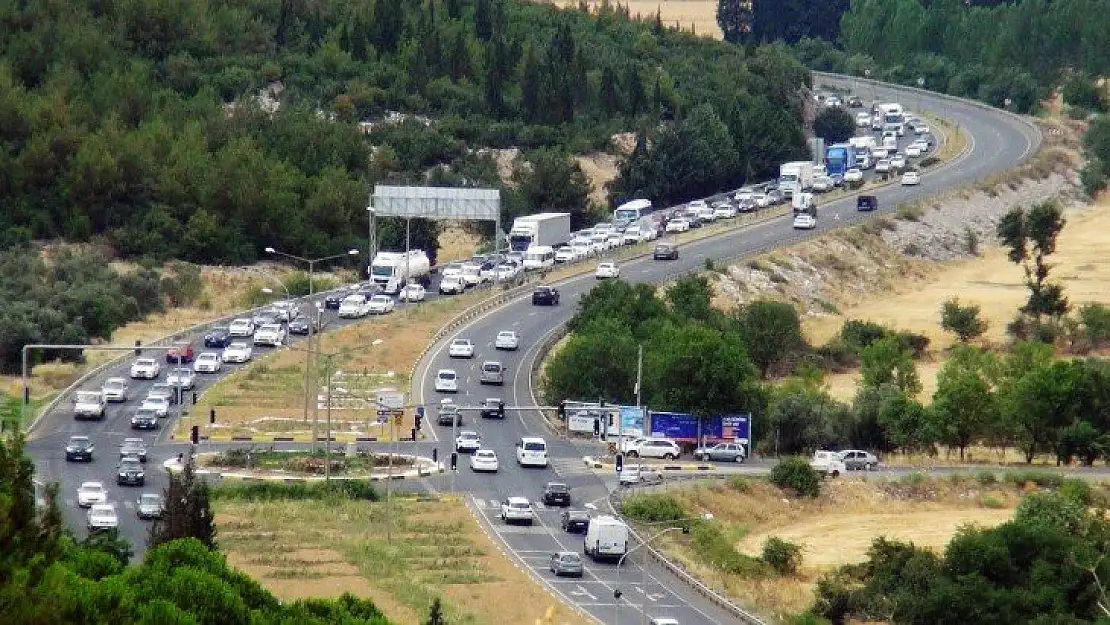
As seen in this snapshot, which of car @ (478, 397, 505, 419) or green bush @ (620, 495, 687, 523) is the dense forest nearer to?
car @ (478, 397, 505, 419)

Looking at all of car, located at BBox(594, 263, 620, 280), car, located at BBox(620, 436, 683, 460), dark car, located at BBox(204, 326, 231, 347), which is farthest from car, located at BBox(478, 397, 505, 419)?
car, located at BBox(594, 263, 620, 280)

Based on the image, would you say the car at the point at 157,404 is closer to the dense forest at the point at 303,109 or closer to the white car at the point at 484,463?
the white car at the point at 484,463

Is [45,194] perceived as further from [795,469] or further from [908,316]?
[795,469]

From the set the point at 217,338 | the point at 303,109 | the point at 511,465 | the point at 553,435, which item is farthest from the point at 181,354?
the point at 303,109

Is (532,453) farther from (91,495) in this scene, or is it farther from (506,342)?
(506,342)

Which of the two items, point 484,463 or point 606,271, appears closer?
point 484,463

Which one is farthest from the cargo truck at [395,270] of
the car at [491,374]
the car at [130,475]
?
the car at [130,475]
